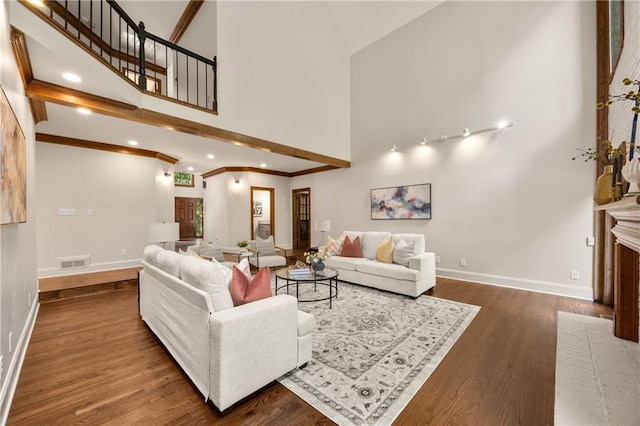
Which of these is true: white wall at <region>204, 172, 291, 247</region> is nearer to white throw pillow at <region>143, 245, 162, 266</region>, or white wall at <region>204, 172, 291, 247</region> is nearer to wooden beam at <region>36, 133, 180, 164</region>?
wooden beam at <region>36, 133, 180, 164</region>

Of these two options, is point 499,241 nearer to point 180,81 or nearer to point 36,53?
point 36,53

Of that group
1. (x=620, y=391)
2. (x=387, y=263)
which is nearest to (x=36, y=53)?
(x=387, y=263)

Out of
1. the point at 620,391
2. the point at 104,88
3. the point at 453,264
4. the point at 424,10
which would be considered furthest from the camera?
the point at 424,10

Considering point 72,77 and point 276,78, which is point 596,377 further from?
point 276,78

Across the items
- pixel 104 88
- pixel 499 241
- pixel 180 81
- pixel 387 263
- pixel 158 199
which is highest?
pixel 180 81

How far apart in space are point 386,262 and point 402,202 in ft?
6.13

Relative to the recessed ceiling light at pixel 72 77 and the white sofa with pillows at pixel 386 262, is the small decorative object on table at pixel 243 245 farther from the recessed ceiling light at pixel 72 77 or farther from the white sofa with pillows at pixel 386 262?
the recessed ceiling light at pixel 72 77

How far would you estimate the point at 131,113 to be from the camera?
349 cm

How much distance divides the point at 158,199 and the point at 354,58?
19.6 feet

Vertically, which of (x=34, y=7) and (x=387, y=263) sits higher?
(x=34, y=7)

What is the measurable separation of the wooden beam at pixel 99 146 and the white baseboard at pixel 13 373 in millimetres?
3406

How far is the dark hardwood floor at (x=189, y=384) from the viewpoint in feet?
5.44

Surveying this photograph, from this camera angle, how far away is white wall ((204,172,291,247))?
7688 mm

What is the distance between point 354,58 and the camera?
268 inches
